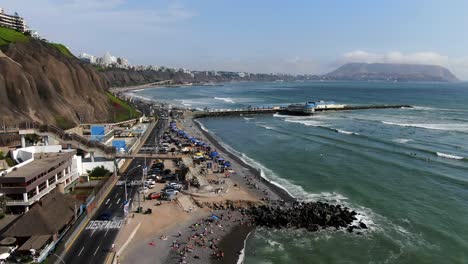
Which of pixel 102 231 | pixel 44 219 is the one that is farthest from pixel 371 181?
pixel 44 219

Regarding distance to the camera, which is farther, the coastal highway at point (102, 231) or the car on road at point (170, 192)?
the car on road at point (170, 192)

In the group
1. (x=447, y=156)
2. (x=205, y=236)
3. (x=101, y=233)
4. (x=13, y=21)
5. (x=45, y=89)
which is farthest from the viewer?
(x=13, y=21)

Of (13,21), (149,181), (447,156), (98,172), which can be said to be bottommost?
(149,181)

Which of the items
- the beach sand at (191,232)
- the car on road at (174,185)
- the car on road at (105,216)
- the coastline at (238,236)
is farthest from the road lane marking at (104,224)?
the car on road at (174,185)

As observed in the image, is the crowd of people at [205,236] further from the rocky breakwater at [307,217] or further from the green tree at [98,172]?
the green tree at [98,172]

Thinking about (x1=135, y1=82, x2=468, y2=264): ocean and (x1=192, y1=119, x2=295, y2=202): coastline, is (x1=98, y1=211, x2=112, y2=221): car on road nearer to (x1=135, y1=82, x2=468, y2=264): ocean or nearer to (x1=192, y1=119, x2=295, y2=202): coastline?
(x1=135, y1=82, x2=468, y2=264): ocean

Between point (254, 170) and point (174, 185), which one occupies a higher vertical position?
point (174, 185)

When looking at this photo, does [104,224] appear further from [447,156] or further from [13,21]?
[13,21]
